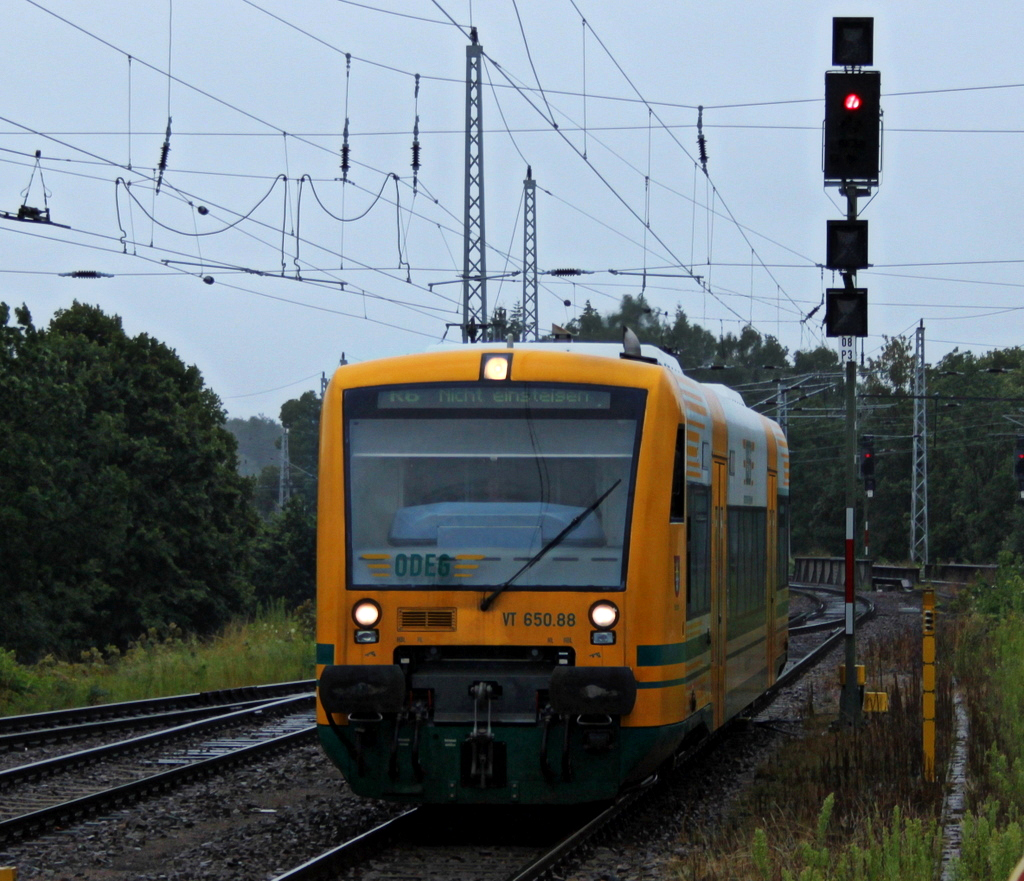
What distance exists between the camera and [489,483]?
9367 mm

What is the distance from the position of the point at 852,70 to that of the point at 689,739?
19.2 feet

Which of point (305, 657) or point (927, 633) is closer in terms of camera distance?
point (927, 633)

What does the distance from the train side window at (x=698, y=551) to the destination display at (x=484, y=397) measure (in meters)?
1.09

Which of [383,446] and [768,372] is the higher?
[768,372]

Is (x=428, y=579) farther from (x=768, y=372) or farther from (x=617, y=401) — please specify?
(x=768, y=372)

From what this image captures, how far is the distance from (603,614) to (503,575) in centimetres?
61

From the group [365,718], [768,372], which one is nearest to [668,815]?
[365,718]

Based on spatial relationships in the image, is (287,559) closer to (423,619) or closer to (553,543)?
(423,619)

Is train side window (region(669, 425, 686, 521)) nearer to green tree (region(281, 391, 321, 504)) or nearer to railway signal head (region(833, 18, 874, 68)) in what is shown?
railway signal head (region(833, 18, 874, 68))

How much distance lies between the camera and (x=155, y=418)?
53812 mm

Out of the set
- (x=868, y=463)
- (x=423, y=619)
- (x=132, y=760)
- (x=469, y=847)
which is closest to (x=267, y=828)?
(x=469, y=847)

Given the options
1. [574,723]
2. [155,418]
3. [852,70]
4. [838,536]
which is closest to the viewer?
[574,723]

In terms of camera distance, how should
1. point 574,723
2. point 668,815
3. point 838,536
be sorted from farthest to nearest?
point 838,536 → point 668,815 → point 574,723

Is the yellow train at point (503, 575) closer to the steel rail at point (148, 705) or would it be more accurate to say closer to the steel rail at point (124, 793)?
the steel rail at point (124, 793)
